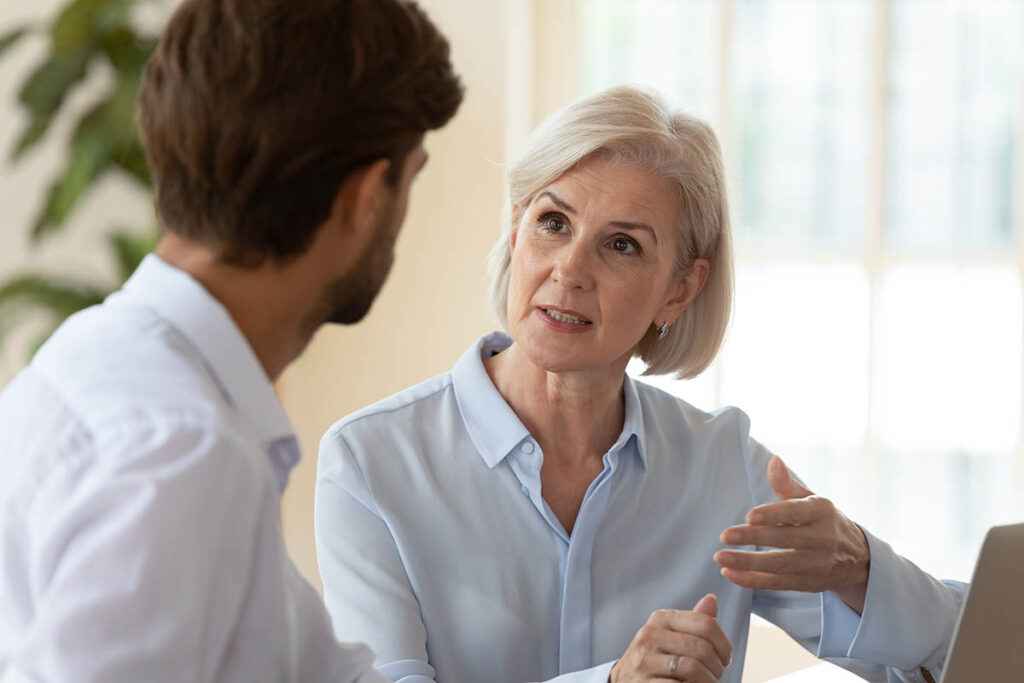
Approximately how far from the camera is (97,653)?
2.46 ft

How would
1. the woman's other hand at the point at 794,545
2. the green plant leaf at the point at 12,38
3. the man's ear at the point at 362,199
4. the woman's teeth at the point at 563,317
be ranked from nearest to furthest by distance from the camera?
the man's ear at the point at 362,199 → the woman's other hand at the point at 794,545 → the woman's teeth at the point at 563,317 → the green plant leaf at the point at 12,38

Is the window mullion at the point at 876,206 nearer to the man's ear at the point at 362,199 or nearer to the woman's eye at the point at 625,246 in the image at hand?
the woman's eye at the point at 625,246

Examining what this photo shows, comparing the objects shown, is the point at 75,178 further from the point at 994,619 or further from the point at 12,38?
the point at 994,619

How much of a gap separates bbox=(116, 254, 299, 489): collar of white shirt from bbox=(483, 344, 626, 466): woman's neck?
3.00 feet

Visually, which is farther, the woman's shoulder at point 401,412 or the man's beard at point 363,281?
the woman's shoulder at point 401,412

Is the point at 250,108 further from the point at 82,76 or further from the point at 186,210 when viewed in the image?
the point at 82,76

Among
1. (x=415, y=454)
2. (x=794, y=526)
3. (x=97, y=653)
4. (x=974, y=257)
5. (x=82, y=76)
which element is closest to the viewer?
(x=97, y=653)

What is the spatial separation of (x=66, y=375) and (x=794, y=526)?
41.8 inches

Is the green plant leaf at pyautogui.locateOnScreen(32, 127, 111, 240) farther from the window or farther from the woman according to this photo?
the woman

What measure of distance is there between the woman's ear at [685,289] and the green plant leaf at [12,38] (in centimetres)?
256

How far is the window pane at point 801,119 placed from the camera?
439 cm

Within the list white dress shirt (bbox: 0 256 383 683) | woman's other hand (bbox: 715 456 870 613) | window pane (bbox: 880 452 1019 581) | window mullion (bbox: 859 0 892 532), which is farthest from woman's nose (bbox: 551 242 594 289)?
window pane (bbox: 880 452 1019 581)

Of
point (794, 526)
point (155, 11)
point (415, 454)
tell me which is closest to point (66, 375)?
point (415, 454)

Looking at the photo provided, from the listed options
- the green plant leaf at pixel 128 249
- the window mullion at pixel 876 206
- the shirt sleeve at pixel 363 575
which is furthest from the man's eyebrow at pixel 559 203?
the window mullion at pixel 876 206
